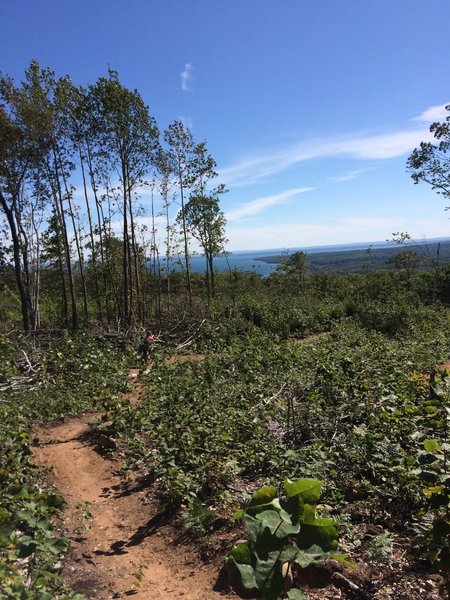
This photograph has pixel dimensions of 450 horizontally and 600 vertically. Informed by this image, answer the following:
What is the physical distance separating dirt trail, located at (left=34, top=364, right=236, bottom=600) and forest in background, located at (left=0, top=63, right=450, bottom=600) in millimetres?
240

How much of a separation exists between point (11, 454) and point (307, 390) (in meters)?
4.44

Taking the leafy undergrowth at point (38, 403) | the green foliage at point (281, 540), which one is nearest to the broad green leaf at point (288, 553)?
the green foliage at point (281, 540)

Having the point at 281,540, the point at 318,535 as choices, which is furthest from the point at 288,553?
the point at 318,535

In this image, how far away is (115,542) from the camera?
13.7 ft

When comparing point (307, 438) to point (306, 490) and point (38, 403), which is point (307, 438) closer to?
point (306, 490)

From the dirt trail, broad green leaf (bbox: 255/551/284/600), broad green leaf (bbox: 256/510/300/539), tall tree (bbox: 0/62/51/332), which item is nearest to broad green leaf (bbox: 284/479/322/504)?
broad green leaf (bbox: 256/510/300/539)

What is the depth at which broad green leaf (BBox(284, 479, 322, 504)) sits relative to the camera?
1616mm

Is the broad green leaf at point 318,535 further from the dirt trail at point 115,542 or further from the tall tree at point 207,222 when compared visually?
the tall tree at point 207,222

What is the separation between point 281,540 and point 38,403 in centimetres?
778

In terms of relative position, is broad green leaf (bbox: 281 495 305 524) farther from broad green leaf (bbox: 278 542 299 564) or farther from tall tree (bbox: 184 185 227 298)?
tall tree (bbox: 184 185 227 298)

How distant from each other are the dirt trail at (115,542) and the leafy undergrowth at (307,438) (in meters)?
0.31

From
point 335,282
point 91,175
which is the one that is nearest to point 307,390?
point 91,175

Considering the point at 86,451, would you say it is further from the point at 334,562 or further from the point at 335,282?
the point at 335,282

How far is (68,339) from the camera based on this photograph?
11.8 meters
